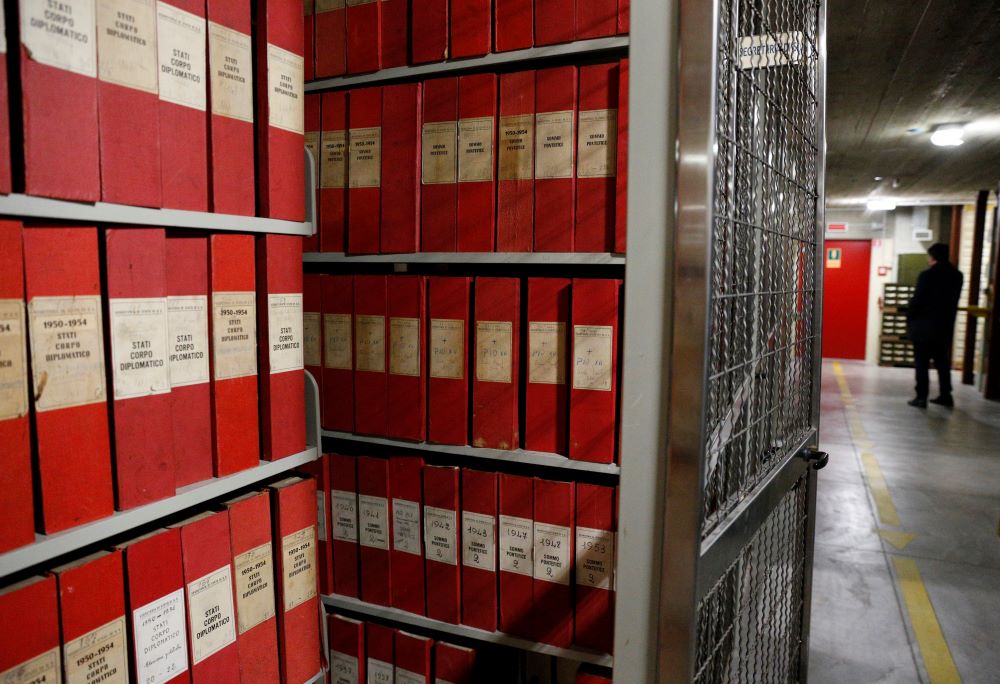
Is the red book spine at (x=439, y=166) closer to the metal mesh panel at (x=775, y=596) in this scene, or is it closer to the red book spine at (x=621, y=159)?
the red book spine at (x=621, y=159)

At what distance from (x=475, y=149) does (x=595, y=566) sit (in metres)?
0.98

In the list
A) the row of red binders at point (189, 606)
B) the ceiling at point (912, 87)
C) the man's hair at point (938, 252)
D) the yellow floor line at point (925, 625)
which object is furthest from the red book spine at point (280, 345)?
the man's hair at point (938, 252)

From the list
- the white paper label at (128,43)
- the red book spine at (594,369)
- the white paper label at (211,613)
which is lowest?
the white paper label at (211,613)

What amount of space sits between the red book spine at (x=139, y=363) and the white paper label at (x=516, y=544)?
76 cm

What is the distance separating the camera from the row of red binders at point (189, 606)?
0.84m

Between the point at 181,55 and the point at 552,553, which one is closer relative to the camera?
the point at 181,55

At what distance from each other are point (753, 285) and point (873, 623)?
207 centimetres

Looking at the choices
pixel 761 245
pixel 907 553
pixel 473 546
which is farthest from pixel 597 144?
pixel 907 553

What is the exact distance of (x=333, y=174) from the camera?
1.65 metres

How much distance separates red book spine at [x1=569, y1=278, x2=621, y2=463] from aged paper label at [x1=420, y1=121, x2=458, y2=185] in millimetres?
416

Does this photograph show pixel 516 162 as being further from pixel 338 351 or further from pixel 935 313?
pixel 935 313

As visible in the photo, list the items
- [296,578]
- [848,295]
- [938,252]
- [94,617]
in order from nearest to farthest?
1. [94,617]
2. [296,578]
3. [938,252]
4. [848,295]

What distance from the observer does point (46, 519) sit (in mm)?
834

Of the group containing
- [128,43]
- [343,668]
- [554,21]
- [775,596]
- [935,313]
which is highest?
[554,21]
